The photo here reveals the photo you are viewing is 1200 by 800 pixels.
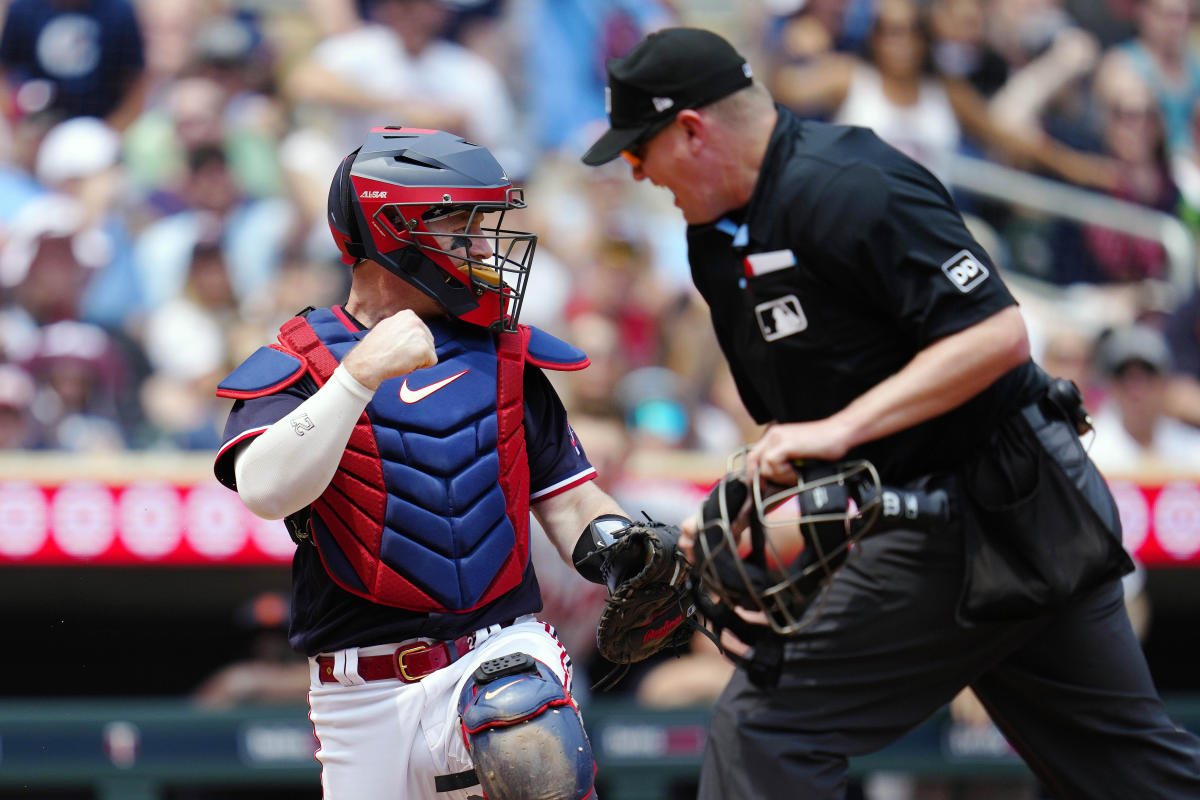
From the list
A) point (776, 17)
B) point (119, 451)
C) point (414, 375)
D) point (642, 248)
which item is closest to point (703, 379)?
point (642, 248)

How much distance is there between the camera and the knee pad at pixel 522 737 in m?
2.71

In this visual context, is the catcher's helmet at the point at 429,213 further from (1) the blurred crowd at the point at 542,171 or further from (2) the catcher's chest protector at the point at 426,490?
(1) the blurred crowd at the point at 542,171

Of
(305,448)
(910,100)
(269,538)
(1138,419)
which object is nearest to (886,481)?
(305,448)

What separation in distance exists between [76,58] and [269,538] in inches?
111

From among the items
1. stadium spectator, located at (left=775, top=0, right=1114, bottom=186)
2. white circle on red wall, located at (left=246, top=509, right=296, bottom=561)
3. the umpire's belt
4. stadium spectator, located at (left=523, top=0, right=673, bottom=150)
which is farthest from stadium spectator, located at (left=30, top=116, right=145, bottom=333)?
the umpire's belt

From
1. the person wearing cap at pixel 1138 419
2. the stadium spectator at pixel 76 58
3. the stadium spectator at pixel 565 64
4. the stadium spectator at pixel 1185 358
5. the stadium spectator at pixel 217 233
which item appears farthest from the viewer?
the stadium spectator at pixel 565 64

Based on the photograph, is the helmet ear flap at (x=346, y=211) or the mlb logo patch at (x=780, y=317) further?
the helmet ear flap at (x=346, y=211)

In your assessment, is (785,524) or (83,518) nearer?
(785,524)

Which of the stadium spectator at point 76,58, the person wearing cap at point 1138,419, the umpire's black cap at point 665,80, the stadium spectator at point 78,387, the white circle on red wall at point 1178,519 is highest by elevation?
the stadium spectator at point 76,58

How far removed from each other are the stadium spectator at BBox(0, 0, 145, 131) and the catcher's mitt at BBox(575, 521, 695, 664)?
4.93 meters

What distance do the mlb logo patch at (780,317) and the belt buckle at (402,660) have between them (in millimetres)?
937

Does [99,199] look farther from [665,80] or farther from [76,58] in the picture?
[665,80]

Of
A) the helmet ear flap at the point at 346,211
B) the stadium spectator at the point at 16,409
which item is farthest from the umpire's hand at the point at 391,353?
the stadium spectator at the point at 16,409

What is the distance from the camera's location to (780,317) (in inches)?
112
